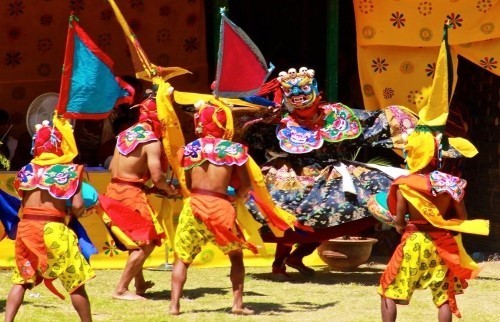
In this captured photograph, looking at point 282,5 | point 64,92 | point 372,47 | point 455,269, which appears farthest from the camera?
point 282,5

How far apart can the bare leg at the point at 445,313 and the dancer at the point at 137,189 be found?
2.54 meters

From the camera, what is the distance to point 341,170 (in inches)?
415

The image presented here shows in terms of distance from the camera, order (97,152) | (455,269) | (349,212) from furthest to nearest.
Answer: (97,152) → (349,212) → (455,269)

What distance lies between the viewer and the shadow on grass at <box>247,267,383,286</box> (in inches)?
421

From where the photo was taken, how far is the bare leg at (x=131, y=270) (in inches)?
365

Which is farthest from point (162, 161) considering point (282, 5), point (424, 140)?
point (282, 5)

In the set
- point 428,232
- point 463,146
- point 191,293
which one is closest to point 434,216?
point 428,232

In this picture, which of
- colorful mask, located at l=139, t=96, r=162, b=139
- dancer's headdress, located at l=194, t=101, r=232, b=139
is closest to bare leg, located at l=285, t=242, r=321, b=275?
colorful mask, located at l=139, t=96, r=162, b=139

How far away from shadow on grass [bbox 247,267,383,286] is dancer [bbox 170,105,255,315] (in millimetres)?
2031

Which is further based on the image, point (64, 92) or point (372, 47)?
point (372, 47)

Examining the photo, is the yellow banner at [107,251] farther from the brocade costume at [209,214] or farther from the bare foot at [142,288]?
the brocade costume at [209,214]

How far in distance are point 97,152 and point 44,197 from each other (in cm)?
501

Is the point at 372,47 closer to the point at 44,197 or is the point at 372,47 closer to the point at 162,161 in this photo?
the point at 162,161

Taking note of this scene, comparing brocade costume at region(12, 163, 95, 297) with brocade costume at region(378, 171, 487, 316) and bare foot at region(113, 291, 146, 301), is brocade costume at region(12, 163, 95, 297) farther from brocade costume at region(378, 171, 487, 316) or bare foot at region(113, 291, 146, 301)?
brocade costume at region(378, 171, 487, 316)
